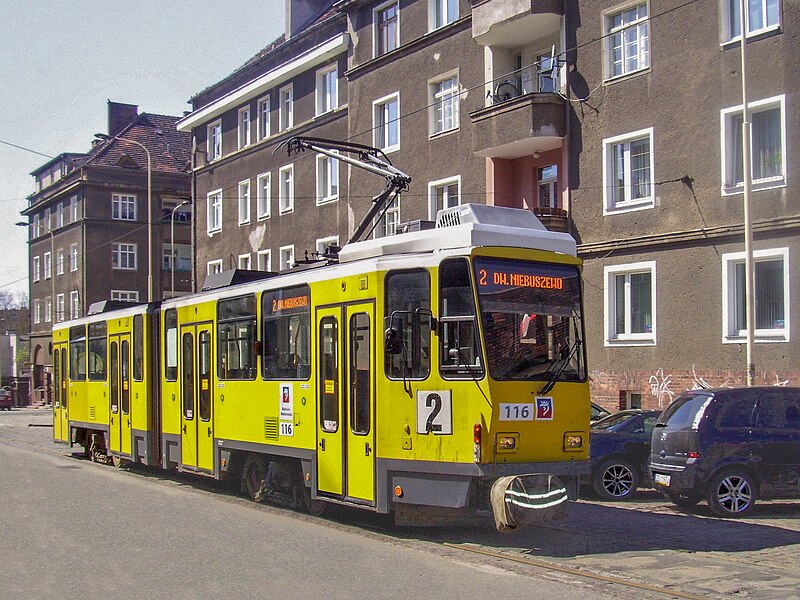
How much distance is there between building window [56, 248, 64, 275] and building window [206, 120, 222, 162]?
30.2 meters

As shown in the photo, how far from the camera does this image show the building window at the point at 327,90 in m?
36.8

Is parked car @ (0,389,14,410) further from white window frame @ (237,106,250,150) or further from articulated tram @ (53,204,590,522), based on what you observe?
articulated tram @ (53,204,590,522)

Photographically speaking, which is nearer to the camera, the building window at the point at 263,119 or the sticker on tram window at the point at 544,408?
the sticker on tram window at the point at 544,408

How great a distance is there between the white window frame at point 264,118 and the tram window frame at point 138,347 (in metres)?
21.9

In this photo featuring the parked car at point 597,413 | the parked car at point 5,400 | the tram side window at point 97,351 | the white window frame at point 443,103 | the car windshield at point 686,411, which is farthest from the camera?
the parked car at point 5,400

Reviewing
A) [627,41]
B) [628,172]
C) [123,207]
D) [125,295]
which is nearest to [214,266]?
[628,172]

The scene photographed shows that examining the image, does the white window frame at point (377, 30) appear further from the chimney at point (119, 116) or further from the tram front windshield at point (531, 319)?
the chimney at point (119, 116)

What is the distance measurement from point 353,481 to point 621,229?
14225 millimetres

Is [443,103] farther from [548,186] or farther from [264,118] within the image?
[264,118]

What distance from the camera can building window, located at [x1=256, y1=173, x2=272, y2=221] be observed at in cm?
4081

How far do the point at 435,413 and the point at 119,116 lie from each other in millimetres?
70135

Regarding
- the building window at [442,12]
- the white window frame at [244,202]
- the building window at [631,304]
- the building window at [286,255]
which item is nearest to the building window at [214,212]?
the white window frame at [244,202]

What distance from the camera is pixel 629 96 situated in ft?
80.3

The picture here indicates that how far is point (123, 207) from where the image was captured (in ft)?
229
